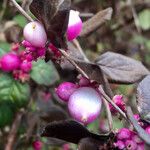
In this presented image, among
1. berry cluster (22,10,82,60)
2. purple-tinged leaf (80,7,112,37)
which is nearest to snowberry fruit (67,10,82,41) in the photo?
berry cluster (22,10,82,60)

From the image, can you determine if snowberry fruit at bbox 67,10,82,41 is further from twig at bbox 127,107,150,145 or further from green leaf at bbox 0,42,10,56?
green leaf at bbox 0,42,10,56

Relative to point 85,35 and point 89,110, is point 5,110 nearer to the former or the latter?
point 85,35

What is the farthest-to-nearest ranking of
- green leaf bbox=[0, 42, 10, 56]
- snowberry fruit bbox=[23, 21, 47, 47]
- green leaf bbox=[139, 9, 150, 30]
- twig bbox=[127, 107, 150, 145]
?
1. green leaf bbox=[139, 9, 150, 30]
2. green leaf bbox=[0, 42, 10, 56]
3. snowberry fruit bbox=[23, 21, 47, 47]
4. twig bbox=[127, 107, 150, 145]

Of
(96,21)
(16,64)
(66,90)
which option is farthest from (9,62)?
(66,90)

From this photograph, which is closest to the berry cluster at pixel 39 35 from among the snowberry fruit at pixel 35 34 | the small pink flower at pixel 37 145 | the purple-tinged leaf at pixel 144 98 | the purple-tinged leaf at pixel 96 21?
the snowberry fruit at pixel 35 34

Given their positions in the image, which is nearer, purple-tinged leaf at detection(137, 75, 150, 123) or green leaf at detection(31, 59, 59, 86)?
purple-tinged leaf at detection(137, 75, 150, 123)

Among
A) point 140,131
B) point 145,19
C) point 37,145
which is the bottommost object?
point 145,19

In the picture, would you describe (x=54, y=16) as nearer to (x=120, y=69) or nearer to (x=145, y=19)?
(x=120, y=69)

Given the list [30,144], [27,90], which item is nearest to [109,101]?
[27,90]
